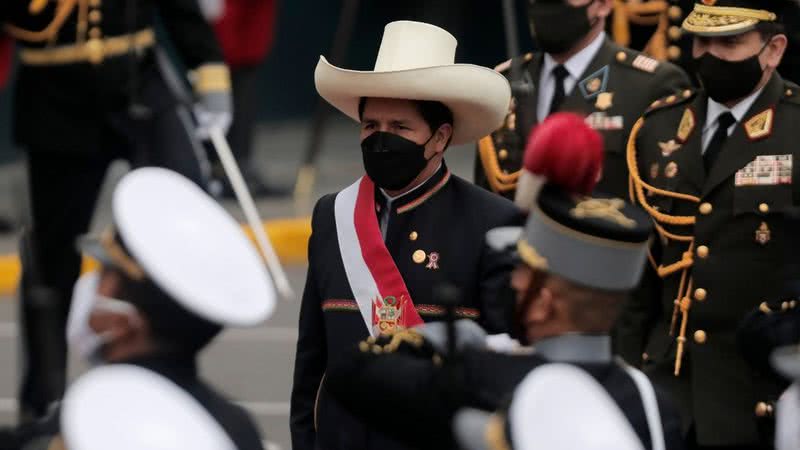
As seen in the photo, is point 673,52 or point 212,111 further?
point 212,111

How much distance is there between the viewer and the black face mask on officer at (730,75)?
553 cm

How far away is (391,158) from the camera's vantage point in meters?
5.08

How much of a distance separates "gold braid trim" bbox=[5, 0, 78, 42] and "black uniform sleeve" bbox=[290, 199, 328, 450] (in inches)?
121

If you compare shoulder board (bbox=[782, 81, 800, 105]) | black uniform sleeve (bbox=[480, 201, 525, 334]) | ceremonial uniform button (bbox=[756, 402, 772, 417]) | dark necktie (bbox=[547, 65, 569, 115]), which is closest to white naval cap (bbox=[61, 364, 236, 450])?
black uniform sleeve (bbox=[480, 201, 525, 334])

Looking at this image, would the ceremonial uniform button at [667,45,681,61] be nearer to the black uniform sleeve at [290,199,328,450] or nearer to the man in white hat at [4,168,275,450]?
the black uniform sleeve at [290,199,328,450]

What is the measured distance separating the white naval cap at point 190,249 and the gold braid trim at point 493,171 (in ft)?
8.80

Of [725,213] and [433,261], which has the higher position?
[433,261]

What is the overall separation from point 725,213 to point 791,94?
0.35 meters

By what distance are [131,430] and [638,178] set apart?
273 cm

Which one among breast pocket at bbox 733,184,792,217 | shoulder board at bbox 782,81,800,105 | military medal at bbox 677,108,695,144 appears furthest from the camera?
military medal at bbox 677,108,695,144

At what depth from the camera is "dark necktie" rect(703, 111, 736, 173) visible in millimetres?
5656

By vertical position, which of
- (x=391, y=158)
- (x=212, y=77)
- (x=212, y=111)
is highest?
(x=391, y=158)

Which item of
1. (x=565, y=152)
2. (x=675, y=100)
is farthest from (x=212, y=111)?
(x=565, y=152)

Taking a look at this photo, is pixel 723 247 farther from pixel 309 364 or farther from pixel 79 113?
pixel 79 113
